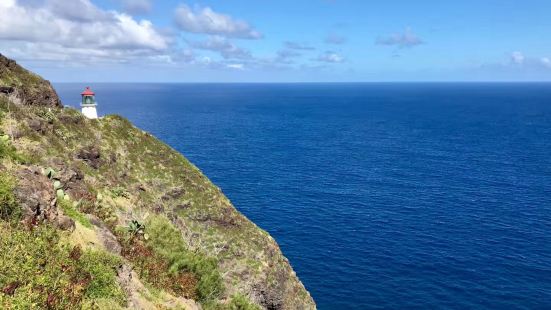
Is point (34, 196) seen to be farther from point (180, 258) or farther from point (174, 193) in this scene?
point (174, 193)

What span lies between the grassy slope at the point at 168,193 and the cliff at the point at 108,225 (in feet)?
0.55

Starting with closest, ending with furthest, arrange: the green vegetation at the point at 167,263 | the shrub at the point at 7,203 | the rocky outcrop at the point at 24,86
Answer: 1. the shrub at the point at 7,203
2. the green vegetation at the point at 167,263
3. the rocky outcrop at the point at 24,86

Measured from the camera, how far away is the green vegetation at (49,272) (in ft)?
48.2

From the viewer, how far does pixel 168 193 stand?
6188 centimetres

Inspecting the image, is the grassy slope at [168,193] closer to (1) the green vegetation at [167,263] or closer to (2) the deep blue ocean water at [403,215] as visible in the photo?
(1) the green vegetation at [167,263]

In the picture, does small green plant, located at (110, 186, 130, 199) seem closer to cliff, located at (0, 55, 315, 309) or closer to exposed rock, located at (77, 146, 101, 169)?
cliff, located at (0, 55, 315, 309)

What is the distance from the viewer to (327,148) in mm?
168125

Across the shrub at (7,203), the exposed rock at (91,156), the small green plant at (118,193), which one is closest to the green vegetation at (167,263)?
the shrub at (7,203)

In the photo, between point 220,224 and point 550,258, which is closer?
Answer: point 220,224

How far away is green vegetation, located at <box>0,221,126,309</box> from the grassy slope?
70.3 ft

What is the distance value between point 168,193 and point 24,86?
2325 centimetres

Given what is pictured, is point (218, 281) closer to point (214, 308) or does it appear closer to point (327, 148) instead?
point (214, 308)

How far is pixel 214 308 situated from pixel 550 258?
70765 millimetres

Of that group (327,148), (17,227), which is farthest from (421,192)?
(17,227)
